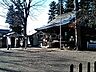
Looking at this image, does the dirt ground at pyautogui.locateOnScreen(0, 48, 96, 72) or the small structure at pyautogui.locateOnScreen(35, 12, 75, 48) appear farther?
the small structure at pyautogui.locateOnScreen(35, 12, 75, 48)

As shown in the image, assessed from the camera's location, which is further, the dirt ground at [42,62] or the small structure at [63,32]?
the small structure at [63,32]

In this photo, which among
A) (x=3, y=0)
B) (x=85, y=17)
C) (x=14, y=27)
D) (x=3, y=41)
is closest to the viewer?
(x=85, y=17)

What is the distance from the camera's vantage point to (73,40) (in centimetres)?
4262

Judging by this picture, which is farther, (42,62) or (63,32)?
(63,32)

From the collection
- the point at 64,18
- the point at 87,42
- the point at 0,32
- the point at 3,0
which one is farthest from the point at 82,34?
the point at 0,32

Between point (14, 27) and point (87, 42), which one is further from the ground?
point (14, 27)

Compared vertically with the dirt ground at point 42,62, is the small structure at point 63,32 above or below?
above

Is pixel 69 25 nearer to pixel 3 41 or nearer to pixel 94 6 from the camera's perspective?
pixel 94 6

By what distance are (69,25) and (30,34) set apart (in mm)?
33808

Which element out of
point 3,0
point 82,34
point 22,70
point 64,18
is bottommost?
point 22,70

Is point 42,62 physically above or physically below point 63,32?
below

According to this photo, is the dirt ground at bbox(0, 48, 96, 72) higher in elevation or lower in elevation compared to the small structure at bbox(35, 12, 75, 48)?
lower

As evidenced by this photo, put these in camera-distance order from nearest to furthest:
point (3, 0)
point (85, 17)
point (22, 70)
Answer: point (22, 70) < point (85, 17) < point (3, 0)

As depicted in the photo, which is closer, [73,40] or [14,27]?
[73,40]
